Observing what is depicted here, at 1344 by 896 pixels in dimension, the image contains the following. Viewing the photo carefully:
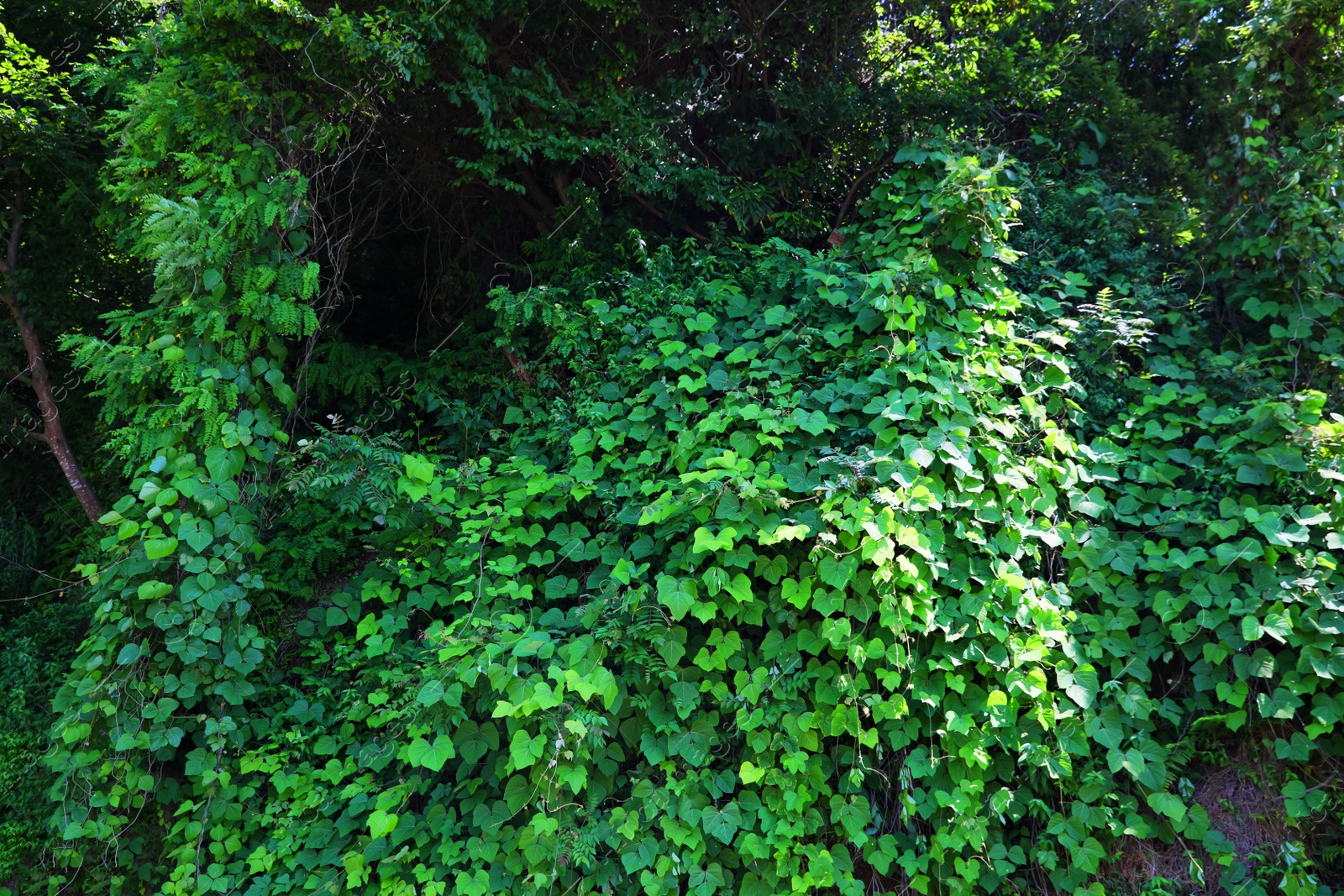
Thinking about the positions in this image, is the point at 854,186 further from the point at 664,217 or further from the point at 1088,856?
the point at 1088,856

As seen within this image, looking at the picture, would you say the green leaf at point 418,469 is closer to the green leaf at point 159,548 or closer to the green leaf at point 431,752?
the green leaf at point 159,548

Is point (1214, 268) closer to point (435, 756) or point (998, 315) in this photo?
point (998, 315)

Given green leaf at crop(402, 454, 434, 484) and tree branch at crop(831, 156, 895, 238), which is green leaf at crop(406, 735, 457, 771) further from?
tree branch at crop(831, 156, 895, 238)

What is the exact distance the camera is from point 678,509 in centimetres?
309

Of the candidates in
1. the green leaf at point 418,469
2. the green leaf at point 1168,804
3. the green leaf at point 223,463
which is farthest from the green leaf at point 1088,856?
the green leaf at point 223,463

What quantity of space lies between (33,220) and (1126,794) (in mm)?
6968

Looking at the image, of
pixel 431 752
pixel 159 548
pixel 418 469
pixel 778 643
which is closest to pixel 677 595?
pixel 778 643

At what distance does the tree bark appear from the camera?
4844 mm

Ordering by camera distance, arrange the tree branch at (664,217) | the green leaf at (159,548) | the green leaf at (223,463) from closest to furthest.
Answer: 1. the green leaf at (159,548)
2. the green leaf at (223,463)
3. the tree branch at (664,217)

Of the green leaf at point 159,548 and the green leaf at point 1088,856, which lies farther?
the green leaf at point 159,548

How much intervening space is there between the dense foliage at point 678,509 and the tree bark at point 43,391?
1.8 inches

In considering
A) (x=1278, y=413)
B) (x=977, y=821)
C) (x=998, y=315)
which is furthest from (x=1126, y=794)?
(x=998, y=315)

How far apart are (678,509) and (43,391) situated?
4.54 m

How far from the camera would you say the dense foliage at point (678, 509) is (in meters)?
2.99
